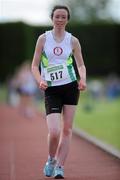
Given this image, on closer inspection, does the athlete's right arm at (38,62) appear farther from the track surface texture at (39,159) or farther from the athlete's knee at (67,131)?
the track surface texture at (39,159)

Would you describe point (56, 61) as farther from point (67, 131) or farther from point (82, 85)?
point (67, 131)

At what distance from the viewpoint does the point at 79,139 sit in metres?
15.1

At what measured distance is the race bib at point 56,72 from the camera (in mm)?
8844

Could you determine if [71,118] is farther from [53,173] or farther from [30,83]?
[30,83]

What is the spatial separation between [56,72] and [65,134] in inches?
32.4

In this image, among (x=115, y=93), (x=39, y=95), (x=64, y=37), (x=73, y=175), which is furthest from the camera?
(x=115, y=93)

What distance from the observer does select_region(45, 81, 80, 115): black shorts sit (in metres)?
8.98

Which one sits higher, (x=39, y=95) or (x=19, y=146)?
(x=19, y=146)

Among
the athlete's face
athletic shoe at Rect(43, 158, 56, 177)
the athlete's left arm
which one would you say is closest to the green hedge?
athletic shoe at Rect(43, 158, 56, 177)

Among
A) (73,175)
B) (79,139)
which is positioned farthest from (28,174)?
(79,139)

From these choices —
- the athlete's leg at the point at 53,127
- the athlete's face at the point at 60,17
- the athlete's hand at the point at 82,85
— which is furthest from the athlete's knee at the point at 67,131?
the athlete's face at the point at 60,17

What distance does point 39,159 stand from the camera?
11.7 meters

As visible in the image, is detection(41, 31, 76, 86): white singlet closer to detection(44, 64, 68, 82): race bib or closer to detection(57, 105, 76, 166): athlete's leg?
detection(44, 64, 68, 82): race bib

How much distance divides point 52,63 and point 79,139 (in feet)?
20.9
